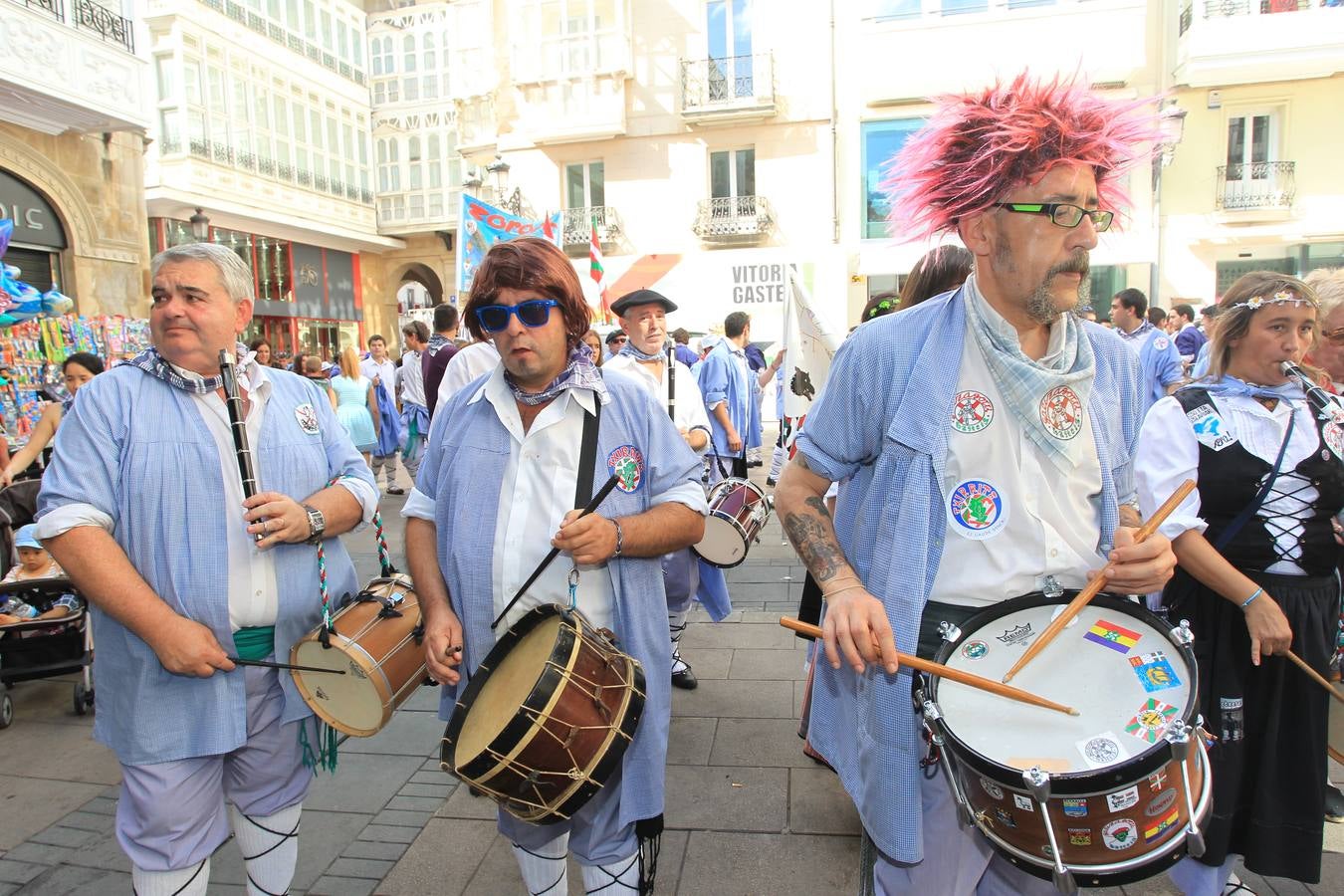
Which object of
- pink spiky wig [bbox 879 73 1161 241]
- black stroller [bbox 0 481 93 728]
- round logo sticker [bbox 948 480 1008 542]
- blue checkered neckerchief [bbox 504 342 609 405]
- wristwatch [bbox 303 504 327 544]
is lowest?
black stroller [bbox 0 481 93 728]

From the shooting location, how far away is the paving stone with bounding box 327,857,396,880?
3092mm

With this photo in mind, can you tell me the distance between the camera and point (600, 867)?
2.32m

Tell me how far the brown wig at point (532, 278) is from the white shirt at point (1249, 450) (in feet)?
5.70

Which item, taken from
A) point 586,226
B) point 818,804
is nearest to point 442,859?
point 818,804

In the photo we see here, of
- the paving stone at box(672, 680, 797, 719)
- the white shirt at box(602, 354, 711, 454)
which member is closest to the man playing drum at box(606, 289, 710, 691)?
the white shirt at box(602, 354, 711, 454)

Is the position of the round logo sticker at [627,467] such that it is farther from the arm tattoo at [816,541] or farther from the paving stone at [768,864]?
the paving stone at [768,864]

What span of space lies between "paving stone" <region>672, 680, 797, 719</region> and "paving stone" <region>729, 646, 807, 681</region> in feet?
0.29

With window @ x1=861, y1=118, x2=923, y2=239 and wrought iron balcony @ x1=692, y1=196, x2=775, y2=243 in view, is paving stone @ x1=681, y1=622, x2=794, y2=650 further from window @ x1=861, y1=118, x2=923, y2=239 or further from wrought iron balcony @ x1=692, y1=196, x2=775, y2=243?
wrought iron balcony @ x1=692, y1=196, x2=775, y2=243

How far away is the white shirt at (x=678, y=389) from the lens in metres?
5.23

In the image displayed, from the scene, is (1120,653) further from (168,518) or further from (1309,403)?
(168,518)

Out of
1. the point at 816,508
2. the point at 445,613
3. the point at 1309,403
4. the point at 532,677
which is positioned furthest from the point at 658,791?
the point at 1309,403

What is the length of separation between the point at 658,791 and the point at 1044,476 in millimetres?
1309

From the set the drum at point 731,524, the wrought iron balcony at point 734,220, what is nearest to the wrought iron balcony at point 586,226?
the wrought iron balcony at point 734,220

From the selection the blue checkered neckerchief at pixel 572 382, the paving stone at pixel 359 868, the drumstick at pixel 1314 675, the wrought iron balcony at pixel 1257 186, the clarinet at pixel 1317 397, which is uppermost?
the wrought iron balcony at pixel 1257 186
